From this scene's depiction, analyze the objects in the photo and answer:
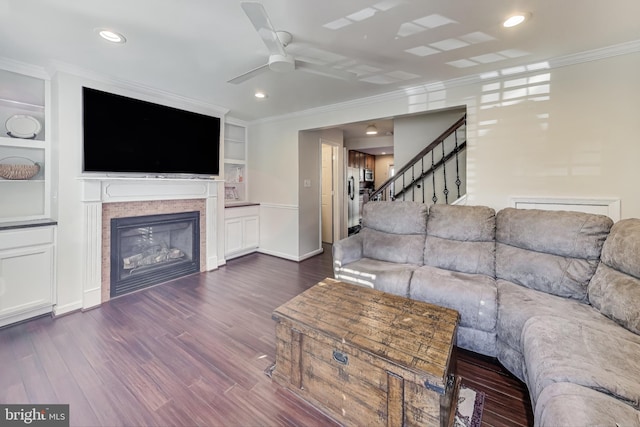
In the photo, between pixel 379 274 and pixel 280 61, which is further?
pixel 379 274

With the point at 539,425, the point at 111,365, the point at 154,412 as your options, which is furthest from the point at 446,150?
the point at 111,365

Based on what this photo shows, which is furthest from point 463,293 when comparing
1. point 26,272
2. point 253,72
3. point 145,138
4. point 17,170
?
point 17,170

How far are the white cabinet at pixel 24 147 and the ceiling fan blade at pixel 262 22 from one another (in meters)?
2.68

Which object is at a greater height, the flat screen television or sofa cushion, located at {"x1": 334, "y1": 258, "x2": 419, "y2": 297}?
the flat screen television

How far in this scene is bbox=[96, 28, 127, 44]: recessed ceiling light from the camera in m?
2.01

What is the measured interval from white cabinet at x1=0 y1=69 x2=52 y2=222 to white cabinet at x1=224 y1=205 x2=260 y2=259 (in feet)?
7.09

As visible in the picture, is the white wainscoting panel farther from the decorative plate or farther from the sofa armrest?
the decorative plate

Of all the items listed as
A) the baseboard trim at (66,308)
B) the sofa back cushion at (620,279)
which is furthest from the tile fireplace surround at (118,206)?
the sofa back cushion at (620,279)

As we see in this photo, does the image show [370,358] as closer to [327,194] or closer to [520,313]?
[520,313]

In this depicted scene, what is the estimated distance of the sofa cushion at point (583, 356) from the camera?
109cm

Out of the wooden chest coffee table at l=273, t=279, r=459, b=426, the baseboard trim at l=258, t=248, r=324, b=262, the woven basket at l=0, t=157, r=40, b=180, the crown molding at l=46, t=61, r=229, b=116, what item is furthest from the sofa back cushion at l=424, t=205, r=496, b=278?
the woven basket at l=0, t=157, r=40, b=180

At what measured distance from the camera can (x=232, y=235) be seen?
4512 mm

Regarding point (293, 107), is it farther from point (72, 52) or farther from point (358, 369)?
point (358, 369)

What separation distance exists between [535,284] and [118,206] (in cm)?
426
